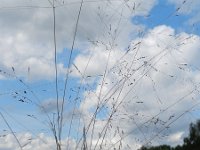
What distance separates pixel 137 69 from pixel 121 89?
0.24 metres

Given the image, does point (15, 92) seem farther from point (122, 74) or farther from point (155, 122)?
point (155, 122)

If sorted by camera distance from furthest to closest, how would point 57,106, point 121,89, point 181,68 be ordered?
point 181,68 → point 121,89 → point 57,106

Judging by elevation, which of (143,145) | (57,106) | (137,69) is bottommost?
(143,145)

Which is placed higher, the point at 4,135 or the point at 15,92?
→ the point at 15,92

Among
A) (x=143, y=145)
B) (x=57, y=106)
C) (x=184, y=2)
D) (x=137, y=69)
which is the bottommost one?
(x=143, y=145)

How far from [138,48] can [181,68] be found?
47 centimetres

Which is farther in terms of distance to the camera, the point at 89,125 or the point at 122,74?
the point at 122,74

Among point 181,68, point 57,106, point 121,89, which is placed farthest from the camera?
point 181,68

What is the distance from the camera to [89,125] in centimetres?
382

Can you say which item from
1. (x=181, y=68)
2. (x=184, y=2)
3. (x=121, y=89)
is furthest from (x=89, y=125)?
(x=184, y=2)

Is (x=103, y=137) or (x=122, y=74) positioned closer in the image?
(x=103, y=137)

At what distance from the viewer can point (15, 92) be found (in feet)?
13.4

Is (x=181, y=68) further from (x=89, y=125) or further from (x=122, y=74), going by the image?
(x=89, y=125)

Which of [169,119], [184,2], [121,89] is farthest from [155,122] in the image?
[184,2]
